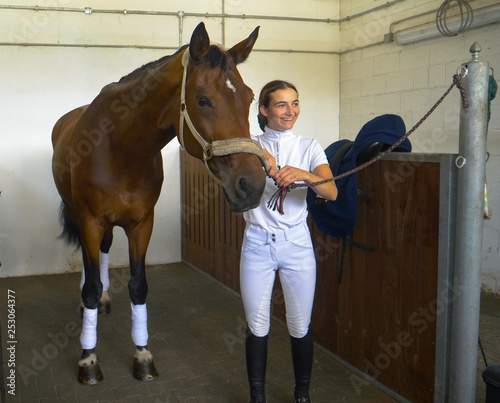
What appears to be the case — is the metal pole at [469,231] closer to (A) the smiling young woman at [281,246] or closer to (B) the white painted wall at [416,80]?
(A) the smiling young woman at [281,246]

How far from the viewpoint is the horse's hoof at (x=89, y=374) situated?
2.31m

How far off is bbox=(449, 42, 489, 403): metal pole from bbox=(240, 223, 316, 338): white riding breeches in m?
0.53

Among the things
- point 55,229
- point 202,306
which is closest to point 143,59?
point 55,229

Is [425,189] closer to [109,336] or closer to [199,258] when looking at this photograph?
[109,336]

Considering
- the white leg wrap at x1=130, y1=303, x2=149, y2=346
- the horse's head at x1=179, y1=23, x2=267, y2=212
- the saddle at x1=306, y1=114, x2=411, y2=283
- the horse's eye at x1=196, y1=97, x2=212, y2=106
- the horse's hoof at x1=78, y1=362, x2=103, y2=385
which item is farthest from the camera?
the white leg wrap at x1=130, y1=303, x2=149, y2=346

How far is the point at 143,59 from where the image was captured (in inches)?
180

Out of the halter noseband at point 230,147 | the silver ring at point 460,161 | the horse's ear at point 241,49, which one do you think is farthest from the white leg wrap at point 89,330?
the silver ring at point 460,161

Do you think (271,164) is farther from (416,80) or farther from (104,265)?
(416,80)

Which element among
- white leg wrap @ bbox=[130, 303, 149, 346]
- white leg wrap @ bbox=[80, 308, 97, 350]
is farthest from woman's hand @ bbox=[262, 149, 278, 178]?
white leg wrap @ bbox=[80, 308, 97, 350]

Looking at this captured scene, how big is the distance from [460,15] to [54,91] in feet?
11.2

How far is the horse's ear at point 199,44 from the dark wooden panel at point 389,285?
3.07 feet

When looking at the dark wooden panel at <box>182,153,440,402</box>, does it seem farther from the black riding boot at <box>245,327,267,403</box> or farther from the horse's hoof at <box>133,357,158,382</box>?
the horse's hoof at <box>133,357,158,382</box>

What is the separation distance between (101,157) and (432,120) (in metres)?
2.95

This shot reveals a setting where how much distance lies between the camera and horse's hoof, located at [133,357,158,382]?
7.70 ft
